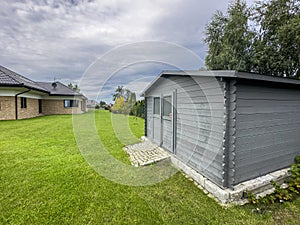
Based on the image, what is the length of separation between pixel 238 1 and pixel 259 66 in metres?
4.57

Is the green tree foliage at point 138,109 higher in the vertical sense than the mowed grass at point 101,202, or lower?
higher

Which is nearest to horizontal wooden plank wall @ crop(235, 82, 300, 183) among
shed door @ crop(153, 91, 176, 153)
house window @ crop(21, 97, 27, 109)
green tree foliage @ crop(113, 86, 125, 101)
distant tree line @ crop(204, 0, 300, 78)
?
shed door @ crop(153, 91, 176, 153)

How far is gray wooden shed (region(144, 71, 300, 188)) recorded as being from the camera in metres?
2.87

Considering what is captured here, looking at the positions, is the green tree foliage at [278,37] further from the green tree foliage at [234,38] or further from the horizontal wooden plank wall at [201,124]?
the horizontal wooden plank wall at [201,124]

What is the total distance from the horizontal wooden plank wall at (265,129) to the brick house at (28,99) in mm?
15024

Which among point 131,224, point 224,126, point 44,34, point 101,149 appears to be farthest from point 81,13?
point 131,224

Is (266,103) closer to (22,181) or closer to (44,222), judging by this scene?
(44,222)

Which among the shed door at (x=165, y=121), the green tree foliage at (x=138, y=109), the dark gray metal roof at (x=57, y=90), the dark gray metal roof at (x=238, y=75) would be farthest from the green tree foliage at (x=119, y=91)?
the dark gray metal roof at (x=238, y=75)

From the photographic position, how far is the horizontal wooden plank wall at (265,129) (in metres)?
2.99

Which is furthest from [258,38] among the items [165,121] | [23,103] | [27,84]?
[23,103]

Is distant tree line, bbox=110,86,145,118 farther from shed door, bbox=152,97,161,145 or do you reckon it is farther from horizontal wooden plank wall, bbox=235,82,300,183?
horizontal wooden plank wall, bbox=235,82,300,183

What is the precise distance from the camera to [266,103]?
10.8ft

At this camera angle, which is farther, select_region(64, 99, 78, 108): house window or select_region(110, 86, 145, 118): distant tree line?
select_region(64, 99, 78, 108): house window

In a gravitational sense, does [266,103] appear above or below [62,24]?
below
